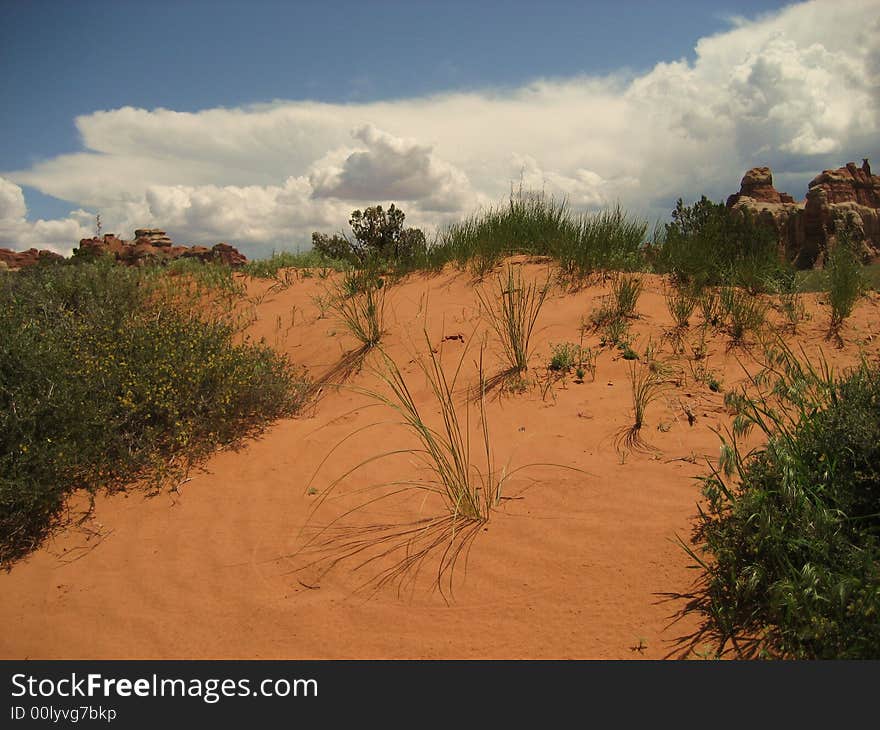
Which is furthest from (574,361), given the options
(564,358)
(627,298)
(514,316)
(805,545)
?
(805,545)

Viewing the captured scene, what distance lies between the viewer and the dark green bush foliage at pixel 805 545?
2.18 metres

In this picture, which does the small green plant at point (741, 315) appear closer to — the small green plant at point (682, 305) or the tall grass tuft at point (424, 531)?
the small green plant at point (682, 305)

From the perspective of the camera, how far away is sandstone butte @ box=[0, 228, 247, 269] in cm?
1916

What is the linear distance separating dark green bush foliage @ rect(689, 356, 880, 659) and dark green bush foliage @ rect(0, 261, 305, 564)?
3915 mm

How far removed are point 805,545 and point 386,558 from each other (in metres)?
2.07

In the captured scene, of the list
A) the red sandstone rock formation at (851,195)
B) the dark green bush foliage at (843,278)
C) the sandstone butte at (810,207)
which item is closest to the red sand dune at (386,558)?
the dark green bush foliage at (843,278)

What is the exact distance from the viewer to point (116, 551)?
3.88 meters

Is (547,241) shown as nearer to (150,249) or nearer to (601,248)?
(601,248)

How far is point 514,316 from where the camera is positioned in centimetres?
642

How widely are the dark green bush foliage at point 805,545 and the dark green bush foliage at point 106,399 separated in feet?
12.8

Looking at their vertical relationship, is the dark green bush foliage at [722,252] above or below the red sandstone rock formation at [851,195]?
below

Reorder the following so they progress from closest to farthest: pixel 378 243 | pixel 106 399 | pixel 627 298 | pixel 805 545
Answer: pixel 805 545 → pixel 106 399 → pixel 627 298 → pixel 378 243

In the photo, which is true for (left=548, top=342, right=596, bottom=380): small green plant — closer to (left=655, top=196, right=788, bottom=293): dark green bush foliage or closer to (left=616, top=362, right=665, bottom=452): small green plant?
(left=616, top=362, right=665, bottom=452): small green plant
